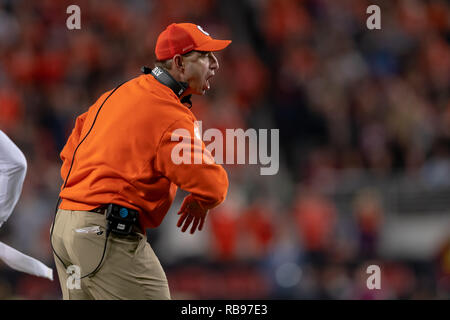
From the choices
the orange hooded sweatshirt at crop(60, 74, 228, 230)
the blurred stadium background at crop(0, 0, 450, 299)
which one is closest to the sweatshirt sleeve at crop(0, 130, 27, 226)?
the orange hooded sweatshirt at crop(60, 74, 228, 230)

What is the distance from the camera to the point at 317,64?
1163cm

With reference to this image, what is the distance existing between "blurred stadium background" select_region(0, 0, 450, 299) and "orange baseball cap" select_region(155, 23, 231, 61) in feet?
15.6

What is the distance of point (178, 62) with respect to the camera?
13.2ft

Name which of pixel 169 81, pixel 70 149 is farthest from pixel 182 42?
pixel 70 149

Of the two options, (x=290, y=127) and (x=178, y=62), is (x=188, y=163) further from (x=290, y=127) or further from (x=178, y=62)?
(x=290, y=127)

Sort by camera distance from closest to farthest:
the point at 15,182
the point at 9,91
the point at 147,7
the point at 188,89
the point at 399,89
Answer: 1. the point at 188,89
2. the point at 15,182
3. the point at 9,91
4. the point at 399,89
5. the point at 147,7

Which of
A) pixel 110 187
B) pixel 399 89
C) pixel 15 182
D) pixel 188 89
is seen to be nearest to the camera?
pixel 110 187

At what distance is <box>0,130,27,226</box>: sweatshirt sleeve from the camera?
437 centimetres

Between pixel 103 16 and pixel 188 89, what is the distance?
27.4ft

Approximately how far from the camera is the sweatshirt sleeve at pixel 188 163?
372 cm

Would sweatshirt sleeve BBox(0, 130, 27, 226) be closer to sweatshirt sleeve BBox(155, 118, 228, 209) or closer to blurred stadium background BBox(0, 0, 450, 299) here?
sweatshirt sleeve BBox(155, 118, 228, 209)

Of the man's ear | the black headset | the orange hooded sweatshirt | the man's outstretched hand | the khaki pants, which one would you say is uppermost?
the man's ear
